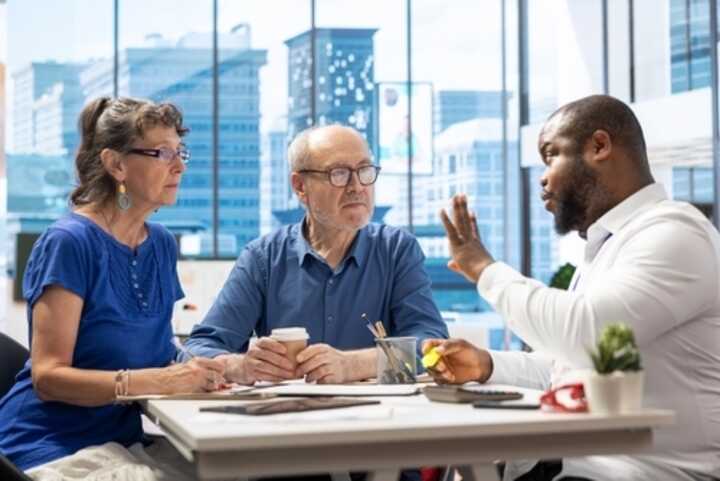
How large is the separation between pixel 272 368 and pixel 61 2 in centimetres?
1162

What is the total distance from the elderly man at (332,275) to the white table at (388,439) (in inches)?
46.1

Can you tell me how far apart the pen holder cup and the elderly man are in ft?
1.33

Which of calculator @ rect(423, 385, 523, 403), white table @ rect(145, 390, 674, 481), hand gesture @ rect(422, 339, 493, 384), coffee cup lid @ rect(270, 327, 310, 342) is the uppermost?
coffee cup lid @ rect(270, 327, 310, 342)

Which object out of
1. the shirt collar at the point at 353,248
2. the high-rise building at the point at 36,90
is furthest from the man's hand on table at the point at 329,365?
the high-rise building at the point at 36,90

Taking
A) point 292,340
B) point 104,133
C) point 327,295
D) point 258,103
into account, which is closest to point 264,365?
point 292,340

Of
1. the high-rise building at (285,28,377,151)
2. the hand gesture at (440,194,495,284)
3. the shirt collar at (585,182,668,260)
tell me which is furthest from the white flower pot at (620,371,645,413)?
the high-rise building at (285,28,377,151)

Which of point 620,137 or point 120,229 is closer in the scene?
point 620,137

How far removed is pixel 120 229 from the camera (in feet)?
9.44

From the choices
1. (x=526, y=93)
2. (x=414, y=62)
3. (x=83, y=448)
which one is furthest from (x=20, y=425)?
(x=414, y=62)

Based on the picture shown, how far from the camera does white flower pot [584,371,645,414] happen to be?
6.19 ft

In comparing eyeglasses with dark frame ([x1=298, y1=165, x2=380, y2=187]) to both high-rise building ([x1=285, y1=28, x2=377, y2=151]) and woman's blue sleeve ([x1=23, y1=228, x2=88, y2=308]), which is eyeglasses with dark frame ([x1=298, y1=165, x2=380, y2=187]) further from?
high-rise building ([x1=285, y1=28, x2=377, y2=151])

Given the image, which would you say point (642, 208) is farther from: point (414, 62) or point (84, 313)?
point (414, 62)

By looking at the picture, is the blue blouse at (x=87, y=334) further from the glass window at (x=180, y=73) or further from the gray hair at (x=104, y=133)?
the glass window at (x=180, y=73)

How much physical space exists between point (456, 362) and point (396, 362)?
18 cm
